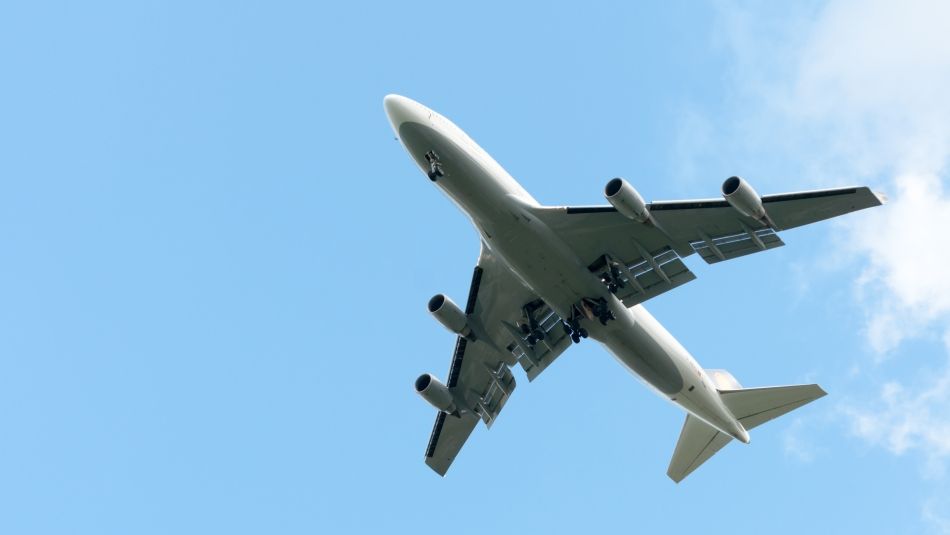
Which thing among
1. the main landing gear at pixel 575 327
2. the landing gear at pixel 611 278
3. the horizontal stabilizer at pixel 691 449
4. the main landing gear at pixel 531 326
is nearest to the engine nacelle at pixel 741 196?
the landing gear at pixel 611 278

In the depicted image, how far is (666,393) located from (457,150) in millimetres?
11451

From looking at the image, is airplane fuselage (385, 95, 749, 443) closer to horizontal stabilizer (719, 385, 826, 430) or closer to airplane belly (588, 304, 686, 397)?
airplane belly (588, 304, 686, 397)

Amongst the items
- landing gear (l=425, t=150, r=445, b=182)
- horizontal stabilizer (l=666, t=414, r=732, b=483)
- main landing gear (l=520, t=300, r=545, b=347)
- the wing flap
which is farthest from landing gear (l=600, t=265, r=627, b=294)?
horizontal stabilizer (l=666, t=414, r=732, b=483)

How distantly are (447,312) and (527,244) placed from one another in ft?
17.9

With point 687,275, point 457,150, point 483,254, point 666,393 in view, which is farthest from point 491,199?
point 666,393

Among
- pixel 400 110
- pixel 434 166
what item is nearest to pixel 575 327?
pixel 434 166

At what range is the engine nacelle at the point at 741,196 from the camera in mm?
32062

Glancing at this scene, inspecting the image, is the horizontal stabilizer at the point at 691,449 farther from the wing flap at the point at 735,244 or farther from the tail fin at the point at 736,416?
the wing flap at the point at 735,244

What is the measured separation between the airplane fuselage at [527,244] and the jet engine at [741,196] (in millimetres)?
5785

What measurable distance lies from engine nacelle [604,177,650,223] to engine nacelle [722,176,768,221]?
276 centimetres

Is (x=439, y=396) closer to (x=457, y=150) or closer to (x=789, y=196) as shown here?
(x=457, y=150)

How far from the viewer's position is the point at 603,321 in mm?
36562

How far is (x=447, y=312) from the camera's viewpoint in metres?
39.3

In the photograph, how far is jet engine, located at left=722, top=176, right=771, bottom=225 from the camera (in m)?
32.1
